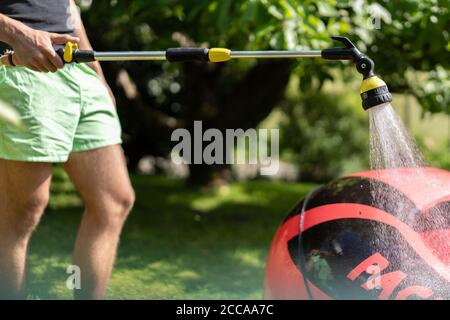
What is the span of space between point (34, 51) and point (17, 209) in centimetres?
66

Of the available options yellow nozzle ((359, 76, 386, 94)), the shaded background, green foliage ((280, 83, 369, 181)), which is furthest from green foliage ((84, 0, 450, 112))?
green foliage ((280, 83, 369, 181))

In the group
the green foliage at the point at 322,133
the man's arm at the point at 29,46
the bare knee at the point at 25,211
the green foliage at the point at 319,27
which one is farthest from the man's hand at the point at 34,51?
the green foliage at the point at 322,133

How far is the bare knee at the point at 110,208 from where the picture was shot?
3033mm

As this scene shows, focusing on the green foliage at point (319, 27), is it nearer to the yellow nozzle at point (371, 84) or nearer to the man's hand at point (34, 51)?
the yellow nozzle at point (371, 84)

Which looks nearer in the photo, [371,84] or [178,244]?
[371,84]

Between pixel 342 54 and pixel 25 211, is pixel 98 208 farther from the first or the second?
pixel 342 54

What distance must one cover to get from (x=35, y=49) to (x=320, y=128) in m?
7.14

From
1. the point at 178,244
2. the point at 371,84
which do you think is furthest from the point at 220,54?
the point at 178,244

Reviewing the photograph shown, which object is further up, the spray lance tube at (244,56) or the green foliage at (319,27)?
the green foliage at (319,27)

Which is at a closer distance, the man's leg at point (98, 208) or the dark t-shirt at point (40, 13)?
the dark t-shirt at point (40, 13)

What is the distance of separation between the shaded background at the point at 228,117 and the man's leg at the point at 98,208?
70 centimetres

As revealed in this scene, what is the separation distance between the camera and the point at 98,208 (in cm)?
304

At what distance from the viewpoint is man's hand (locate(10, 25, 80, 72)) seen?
2.61 metres

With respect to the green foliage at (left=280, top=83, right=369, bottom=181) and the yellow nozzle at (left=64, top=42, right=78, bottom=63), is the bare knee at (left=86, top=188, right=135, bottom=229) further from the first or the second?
the green foliage at (left=280, top=83, right=369, bottom=181)
